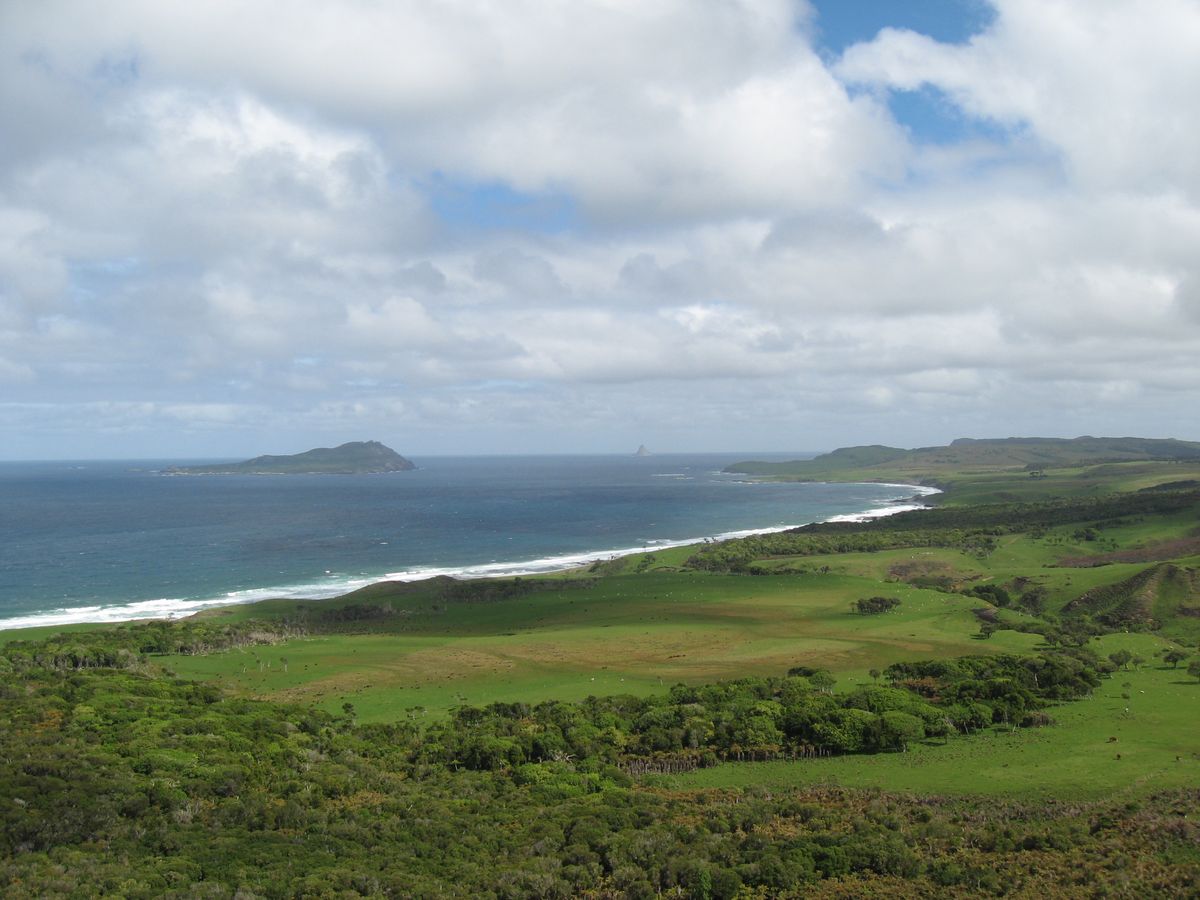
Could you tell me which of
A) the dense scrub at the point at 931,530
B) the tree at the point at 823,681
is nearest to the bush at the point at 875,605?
the dense scrub at the point at 931,530

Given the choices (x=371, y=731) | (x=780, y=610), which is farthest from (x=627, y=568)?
(x=371, y=731)

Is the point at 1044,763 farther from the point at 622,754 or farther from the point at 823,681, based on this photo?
the point at 622,754

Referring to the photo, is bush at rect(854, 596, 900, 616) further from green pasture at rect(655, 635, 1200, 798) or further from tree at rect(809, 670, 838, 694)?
green pasture at rect(655, 635, 1200, 798)

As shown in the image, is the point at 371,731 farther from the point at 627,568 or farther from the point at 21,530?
the point at 21,530

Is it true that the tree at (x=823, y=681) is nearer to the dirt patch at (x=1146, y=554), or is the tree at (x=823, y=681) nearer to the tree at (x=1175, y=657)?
the tree at (x=1175, y=657)

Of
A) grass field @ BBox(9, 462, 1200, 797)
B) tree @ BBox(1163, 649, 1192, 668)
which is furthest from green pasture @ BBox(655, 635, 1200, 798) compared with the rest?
tree @ BBox(1163, 649, 1192, 668)

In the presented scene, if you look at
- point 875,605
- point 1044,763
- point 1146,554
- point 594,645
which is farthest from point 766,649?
point 1146,554

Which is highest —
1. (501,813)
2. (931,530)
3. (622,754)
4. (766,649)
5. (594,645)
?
(501,813)
